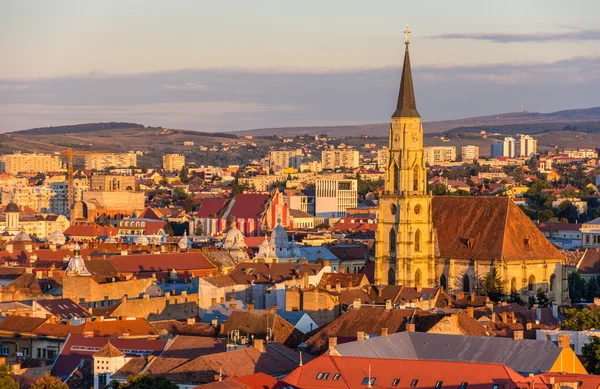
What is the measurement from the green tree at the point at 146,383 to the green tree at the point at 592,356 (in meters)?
16.1

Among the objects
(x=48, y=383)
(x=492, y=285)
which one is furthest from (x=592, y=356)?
(x=492, y=285)

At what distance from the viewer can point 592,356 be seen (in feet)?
216

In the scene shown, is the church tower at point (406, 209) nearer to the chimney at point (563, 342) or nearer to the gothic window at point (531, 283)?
the gothic window at point (531, 283)

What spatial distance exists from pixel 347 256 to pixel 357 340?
73.8 m

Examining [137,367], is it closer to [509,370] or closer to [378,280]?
[509,370]

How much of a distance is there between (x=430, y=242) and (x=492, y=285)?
5542 mm

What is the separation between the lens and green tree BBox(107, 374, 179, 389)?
185 feet

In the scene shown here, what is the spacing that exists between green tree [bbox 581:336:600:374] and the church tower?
114 ft

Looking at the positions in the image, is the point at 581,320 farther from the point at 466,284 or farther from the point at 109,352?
the point at 466,284

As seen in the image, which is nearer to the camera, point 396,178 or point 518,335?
point 518,335

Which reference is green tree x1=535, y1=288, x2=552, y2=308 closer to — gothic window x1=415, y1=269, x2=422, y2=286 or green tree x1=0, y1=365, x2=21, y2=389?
gothic window x1=415, y1=269, x2=422, y2=286

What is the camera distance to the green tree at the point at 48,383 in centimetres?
5881

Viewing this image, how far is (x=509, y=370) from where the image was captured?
55750mm

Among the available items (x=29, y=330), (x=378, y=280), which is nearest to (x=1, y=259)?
(x=378, y=280)
